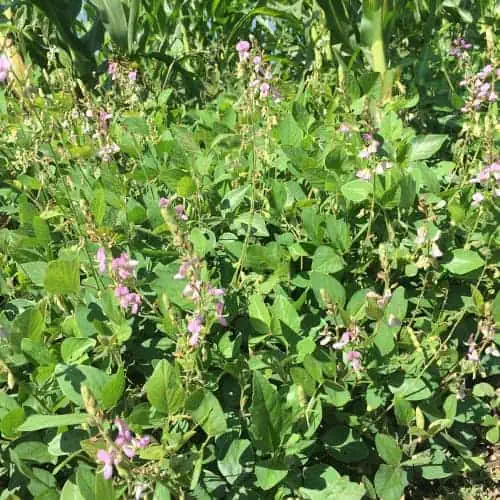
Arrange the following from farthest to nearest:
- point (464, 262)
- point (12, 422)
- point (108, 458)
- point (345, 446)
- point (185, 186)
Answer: point (185, 186), point (464, 262), point (345, 446), point (12, 422), point (108, 458)

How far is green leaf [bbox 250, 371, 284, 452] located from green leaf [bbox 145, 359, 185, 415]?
0.55 feet

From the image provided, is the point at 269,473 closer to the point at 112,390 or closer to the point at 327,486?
the point at 327,486

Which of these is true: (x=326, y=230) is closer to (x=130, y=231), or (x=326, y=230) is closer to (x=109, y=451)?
(x=130, y=231)

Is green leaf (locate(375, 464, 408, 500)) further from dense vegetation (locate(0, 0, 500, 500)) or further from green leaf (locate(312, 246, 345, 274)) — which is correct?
green leaf (locate(312, 246, 345, 274))

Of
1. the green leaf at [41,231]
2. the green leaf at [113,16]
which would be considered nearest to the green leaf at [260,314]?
the green leaf at [41,231]

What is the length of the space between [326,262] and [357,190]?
0.24 metres

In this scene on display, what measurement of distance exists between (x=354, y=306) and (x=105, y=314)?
70 centimetres

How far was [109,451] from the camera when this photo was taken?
3.46 ft

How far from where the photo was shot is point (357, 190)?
5.76 feet

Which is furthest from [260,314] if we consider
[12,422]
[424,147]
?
[424,147]

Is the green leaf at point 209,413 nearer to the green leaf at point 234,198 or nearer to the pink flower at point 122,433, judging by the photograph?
the pink flower at point 122,433

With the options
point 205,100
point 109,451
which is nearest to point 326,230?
point 109,451

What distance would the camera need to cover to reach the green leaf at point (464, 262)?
1.66 meters

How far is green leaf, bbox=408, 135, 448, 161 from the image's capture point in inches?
78.1
